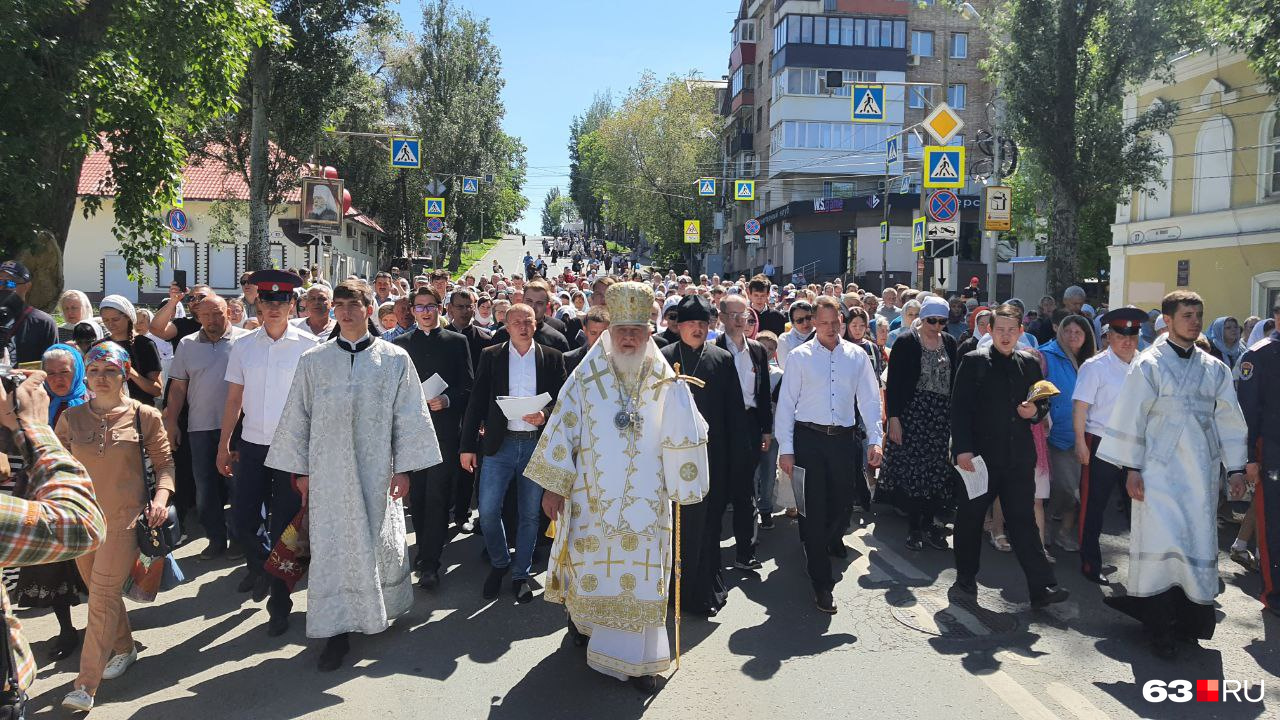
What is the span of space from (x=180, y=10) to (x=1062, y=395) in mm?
10441

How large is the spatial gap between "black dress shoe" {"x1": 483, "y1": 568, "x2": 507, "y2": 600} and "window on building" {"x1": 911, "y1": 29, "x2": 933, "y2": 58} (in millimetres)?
53042

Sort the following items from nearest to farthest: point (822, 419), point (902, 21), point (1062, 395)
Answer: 1. point (822, 419)
2. point (1062, 395)
3. point (902, 21)

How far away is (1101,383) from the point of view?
7391 mm

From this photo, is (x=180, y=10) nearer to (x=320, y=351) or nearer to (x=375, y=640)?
(x=320, y=351)

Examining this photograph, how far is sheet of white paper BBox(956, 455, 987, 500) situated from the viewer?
21.3ft

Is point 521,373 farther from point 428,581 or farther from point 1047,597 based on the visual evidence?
point 1047,597

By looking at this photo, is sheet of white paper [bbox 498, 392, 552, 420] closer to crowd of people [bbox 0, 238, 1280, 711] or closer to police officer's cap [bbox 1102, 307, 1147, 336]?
crowd of people [bbox 0, 238, 1280, 711]

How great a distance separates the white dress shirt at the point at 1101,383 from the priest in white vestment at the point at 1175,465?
4.65 feet

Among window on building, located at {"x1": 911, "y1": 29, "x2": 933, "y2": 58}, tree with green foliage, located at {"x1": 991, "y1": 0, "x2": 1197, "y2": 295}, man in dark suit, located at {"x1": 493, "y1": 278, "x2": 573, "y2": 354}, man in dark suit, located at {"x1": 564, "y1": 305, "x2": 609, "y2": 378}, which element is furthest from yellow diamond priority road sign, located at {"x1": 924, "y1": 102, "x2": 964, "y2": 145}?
window on building, located at {"x1": 911, "y1": 29, "x2": 933, "y2": 58}

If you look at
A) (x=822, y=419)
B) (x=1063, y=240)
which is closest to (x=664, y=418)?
(x=822, y=419)

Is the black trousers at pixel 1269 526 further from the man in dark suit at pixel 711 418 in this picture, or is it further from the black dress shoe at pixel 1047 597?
the man in dark suit at pixel 711 418

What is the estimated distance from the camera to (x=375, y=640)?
586 centimetres

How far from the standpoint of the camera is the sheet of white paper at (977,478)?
6.50 m

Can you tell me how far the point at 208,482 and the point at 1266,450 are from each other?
309 inches
